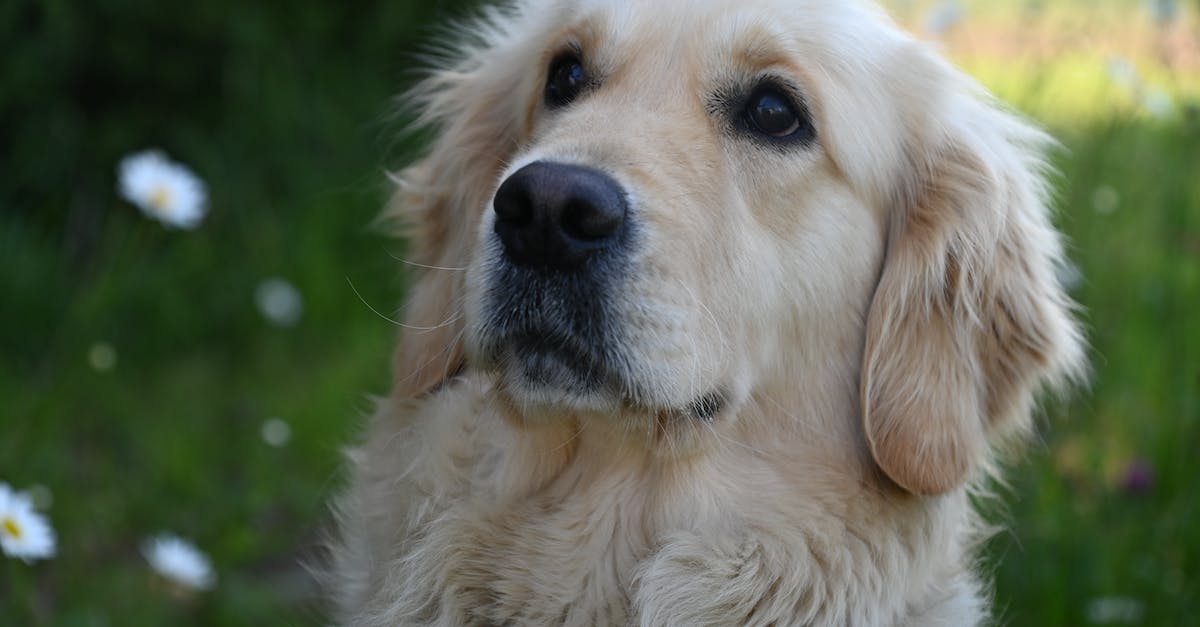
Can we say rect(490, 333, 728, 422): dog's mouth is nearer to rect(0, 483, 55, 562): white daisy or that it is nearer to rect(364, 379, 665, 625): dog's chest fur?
rect(364, 379, 665, 625): dog's chest fur

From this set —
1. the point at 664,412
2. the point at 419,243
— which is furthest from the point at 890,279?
the point at 419,243

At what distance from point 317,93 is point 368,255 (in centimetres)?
92

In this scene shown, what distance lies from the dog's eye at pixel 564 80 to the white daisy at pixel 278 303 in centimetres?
296

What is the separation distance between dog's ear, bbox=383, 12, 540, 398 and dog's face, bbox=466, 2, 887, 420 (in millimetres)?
324

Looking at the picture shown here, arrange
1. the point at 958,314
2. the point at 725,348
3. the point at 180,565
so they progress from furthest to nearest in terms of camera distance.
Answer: the point at 180,565, the point at 958,314, the point at 725,348

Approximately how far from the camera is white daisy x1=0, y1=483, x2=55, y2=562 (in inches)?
114

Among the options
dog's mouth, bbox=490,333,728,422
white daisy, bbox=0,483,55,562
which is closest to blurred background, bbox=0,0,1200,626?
white daisy, bbox=0,483,55,562

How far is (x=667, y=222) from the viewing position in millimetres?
2744

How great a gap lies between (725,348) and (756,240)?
272 millimetres

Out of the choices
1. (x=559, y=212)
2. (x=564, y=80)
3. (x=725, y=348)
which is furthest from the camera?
(x=564, y=80)

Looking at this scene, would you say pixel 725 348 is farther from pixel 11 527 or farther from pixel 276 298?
pixel 276 298

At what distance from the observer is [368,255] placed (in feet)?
21.2

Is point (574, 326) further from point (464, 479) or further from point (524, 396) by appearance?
point (464, 479)

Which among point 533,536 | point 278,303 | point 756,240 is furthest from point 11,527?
point 278,303
